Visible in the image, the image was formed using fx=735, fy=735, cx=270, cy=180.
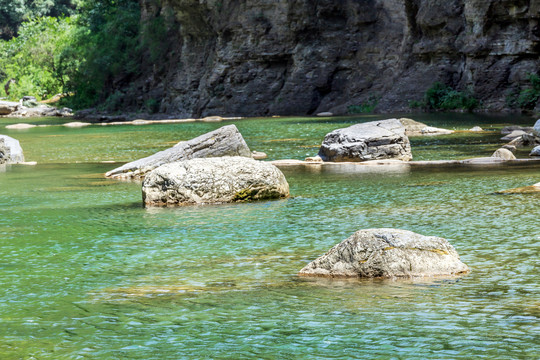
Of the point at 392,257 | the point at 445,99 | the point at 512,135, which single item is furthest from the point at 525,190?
the point at 445,99

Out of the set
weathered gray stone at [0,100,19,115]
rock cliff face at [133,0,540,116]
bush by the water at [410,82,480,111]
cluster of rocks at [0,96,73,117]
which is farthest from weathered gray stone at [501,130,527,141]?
weathered gray stone at [0,100,19,115]

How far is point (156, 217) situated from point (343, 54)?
4576cm

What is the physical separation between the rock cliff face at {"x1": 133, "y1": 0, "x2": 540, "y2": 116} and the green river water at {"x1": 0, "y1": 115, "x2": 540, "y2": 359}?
29.5 m

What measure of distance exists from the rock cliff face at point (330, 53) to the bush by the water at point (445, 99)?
24.2 inches

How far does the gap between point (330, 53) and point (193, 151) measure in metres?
38.3

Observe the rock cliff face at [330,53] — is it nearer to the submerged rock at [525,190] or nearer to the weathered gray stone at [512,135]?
the weathered gray stone at [512,135]

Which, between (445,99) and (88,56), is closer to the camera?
(445,99)

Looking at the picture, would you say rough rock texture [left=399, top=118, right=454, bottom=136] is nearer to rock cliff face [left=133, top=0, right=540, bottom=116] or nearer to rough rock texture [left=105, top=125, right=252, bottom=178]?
rough rock texture [left=105, top=125, right=252, bottom=178]

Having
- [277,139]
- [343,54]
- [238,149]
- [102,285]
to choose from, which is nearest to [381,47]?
[343,54]

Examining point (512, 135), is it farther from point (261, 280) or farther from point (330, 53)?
point (330, 53)

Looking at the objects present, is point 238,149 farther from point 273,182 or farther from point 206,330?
point 206,330

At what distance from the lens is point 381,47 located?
54.7 metres

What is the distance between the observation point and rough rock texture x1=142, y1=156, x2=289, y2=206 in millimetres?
13695

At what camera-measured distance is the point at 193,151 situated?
780 inches
